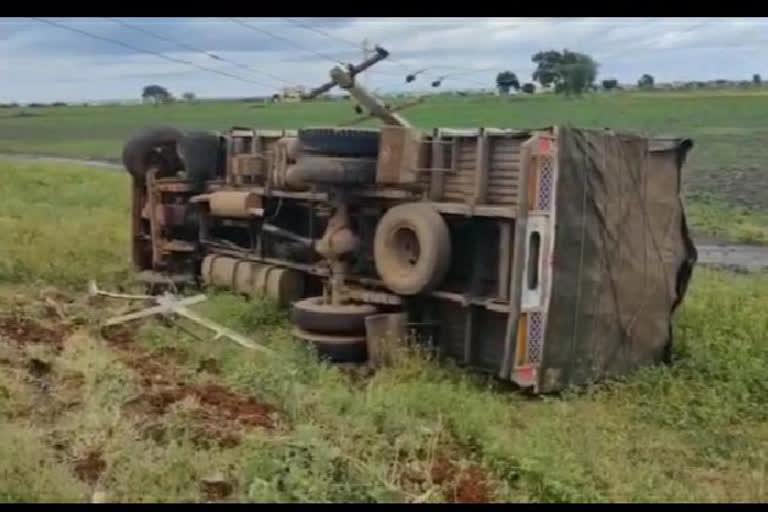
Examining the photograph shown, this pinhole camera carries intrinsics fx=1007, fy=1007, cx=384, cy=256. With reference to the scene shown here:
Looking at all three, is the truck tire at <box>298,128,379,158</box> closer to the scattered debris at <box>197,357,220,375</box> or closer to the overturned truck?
the overturned truck

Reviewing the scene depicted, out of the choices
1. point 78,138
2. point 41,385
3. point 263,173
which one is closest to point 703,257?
point 263,173

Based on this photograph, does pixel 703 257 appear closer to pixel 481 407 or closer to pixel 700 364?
pixel 700 364

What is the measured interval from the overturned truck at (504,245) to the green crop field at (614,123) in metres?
3.99

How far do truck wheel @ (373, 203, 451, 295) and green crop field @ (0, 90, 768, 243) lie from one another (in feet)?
14.4

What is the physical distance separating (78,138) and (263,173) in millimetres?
50676

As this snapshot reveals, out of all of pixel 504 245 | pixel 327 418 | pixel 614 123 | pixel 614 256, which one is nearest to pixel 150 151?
pixel 504 245

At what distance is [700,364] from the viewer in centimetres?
781

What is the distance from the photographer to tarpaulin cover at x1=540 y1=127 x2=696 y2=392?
7348 mm

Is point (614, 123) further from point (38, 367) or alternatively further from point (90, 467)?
point (90, 467)

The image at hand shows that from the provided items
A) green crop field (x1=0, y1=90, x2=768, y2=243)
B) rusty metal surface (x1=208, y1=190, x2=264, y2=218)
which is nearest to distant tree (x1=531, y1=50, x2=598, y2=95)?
green crop field (x1=0, y1=90, x2=768, y2=243)

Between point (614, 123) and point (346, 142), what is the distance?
25.4m

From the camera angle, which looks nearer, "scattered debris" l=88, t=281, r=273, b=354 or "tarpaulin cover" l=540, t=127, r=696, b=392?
"tarpaulin cover" l=540, t=127, r=696, b=392

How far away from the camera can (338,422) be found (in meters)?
5.61

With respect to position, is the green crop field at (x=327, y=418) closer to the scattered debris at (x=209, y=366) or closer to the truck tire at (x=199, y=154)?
the scattered debris at (x=209, y=366)
